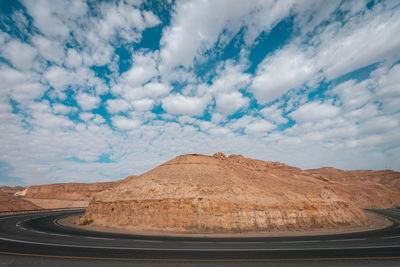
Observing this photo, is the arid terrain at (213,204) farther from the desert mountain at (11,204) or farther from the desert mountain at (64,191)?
the desert mountain at (64,191)

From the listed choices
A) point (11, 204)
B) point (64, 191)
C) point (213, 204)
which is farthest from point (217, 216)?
point (64, 191)

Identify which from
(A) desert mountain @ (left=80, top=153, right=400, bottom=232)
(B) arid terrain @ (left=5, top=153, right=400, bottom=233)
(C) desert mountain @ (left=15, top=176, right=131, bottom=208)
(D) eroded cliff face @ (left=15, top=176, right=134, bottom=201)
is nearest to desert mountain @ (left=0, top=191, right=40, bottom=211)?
(A) desert mountain @ (left=80, top=153, right=400, bottom=232)

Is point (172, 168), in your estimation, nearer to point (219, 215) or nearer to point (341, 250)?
point (219, 215)

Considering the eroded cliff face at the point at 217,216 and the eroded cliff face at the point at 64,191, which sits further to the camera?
the eroded cliff face at the point at 64,191

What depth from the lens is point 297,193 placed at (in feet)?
108

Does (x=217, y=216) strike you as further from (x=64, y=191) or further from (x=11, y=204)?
(x=64, y=191)

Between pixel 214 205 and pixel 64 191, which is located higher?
pixel 64 191

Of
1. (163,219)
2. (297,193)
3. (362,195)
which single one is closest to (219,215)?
(163,219)

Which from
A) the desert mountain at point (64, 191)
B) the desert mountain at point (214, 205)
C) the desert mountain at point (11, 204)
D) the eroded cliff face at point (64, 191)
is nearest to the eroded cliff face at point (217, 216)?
the desert mountain at point (214, 205)

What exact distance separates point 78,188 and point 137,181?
104081 mm

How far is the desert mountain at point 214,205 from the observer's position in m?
27.3

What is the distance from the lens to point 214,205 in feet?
91.7

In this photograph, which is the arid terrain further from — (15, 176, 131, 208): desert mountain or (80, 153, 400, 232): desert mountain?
(15, 176, 131, 208): desert mountain

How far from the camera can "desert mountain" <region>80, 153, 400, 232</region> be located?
1073 inches
